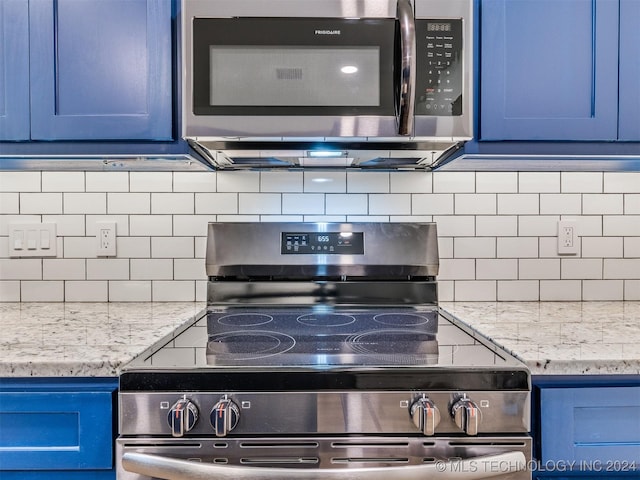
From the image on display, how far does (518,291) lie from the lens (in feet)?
5.22

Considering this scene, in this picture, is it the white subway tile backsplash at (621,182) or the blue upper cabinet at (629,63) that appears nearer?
the blue upper cabinet at (629,63)

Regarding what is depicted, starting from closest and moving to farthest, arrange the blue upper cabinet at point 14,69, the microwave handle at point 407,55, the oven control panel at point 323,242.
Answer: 1. the microwave handle at point 407,55
2. the blue upper cabinet at point 14,69
3. the oven control panel at point 323,242

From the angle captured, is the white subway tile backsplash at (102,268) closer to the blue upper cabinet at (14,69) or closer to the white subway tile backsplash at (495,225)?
the blue upper cabinet at (14,69)

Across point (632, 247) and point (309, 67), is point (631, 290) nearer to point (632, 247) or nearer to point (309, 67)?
point (632, 247)

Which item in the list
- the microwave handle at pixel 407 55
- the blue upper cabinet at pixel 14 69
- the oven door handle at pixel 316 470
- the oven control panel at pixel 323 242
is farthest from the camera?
the oven control panel at pixel 323 242

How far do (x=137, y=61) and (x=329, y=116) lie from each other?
526mm

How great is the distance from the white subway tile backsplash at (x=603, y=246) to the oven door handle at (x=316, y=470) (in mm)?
980

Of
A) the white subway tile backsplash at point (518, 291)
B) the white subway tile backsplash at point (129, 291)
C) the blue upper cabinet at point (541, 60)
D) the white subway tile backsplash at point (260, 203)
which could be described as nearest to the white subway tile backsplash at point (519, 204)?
the white subway tile backsplash at point (518, 291)

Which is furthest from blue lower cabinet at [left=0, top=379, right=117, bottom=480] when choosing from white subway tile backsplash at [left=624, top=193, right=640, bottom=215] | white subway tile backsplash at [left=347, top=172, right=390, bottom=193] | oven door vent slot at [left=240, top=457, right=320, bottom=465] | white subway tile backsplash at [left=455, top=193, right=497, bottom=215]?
white subway tile backsplash at [left=624, top=193, right=640, bottom=215]

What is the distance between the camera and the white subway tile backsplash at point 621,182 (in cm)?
157

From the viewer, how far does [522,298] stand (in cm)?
159

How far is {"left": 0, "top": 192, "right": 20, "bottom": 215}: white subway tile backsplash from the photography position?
155cm

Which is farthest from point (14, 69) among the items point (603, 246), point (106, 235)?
point (603, 246)

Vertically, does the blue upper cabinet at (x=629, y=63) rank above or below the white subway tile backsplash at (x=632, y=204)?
above
